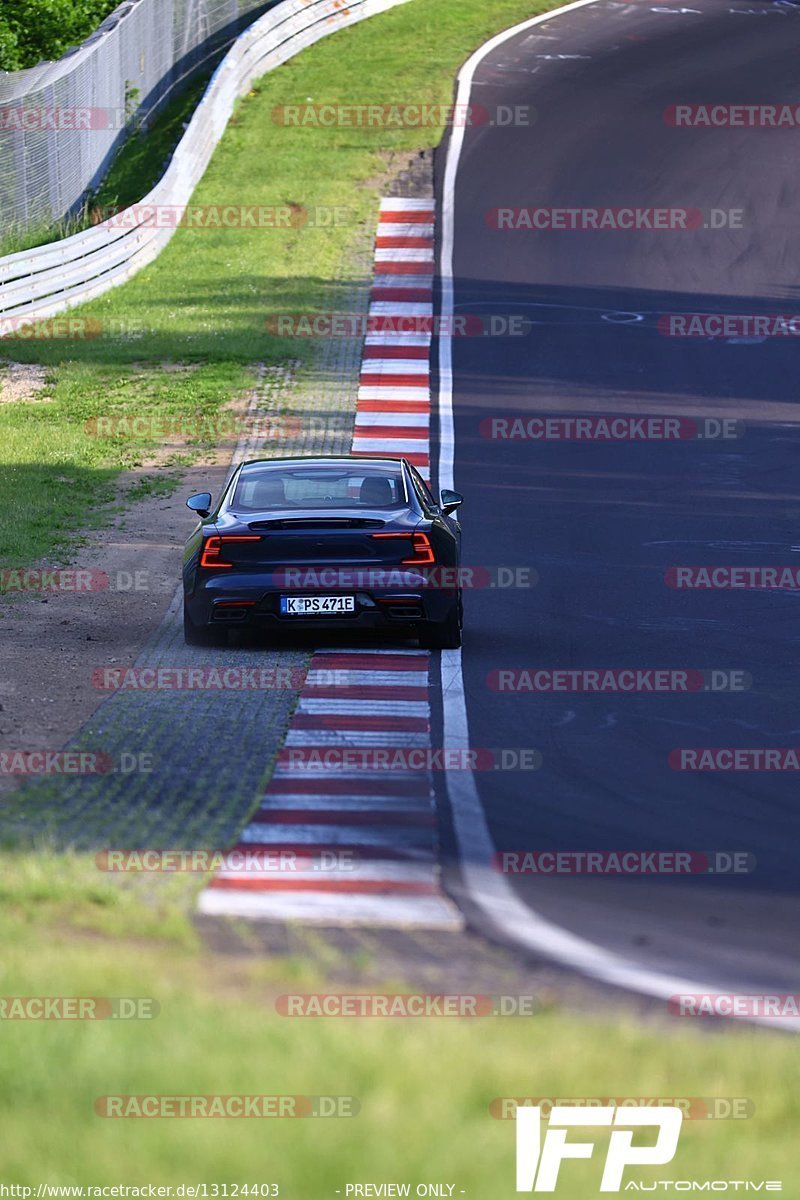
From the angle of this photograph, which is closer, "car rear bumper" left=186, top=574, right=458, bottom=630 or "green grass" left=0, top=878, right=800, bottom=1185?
"green grass" left=0, top=878, right=800, bottom=1185

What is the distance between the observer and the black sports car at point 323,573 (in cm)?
1279

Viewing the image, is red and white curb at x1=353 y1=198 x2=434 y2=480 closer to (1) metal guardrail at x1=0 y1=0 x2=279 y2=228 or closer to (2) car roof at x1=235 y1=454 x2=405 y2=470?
(1) metal guardrail at x1=0 y1=0 x2=279 y2=228

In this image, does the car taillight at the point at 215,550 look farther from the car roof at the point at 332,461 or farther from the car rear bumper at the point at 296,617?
the car roof at the point at 332,461

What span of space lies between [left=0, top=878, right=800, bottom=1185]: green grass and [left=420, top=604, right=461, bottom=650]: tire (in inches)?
264

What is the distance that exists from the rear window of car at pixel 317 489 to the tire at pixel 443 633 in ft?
3.06

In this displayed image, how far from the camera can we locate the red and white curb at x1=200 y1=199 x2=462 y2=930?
721 cm

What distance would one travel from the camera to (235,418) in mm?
23922

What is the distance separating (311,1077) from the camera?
5172mm

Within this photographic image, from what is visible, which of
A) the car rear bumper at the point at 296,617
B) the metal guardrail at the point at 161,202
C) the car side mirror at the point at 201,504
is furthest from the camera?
the metal guardrail at the point at 161,202

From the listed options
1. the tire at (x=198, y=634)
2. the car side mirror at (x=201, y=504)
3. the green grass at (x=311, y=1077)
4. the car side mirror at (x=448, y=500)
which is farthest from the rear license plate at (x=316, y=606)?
the green grass at (x=311, y=1077)

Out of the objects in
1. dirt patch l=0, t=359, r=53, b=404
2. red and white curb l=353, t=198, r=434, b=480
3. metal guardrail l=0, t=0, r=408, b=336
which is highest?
metal guardrail l=0, t=0, r=408, b=336

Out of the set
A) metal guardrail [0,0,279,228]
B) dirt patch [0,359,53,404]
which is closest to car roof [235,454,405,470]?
dirt patch [0,359,53,404]

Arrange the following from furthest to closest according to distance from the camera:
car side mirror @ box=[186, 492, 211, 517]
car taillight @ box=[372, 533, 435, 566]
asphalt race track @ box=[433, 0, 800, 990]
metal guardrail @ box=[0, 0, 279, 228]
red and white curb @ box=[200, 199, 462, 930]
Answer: metal guardrail @ box=[0, 0, 279, 228] < car side mirror @ box=[186, 492, 211, 517] < car taillight @ box=[372, 533, 435, 566] < asphalt race track @ box=[433, 0, 800, 990] < red and white curb @ box=[200, 199, 462, 930]

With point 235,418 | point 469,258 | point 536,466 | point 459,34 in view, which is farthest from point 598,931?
point 459,34
